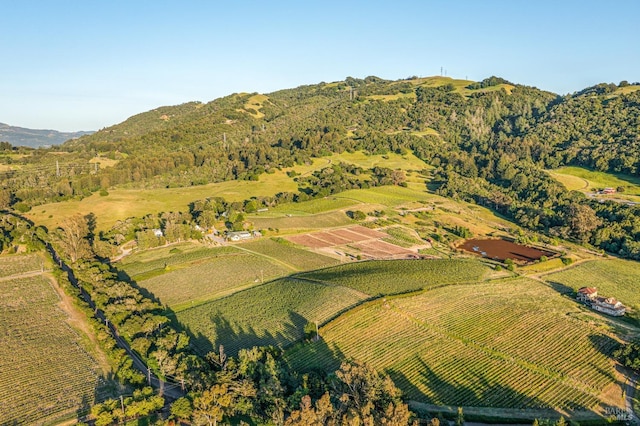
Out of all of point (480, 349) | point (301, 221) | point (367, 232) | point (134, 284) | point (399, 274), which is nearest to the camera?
point (480, 349)

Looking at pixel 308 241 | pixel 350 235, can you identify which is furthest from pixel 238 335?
pixel 350 235

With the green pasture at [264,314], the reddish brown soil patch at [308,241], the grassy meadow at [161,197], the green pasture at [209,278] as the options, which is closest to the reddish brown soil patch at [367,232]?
the reddish brown soil patch at [308,241]

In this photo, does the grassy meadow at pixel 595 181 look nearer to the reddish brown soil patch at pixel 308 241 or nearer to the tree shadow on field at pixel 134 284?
the reddish brown soil patch at pixel 308 241

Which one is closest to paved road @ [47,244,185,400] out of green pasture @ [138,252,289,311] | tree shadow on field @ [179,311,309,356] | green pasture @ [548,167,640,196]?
tree shadow on field @ [179,311,309,356]

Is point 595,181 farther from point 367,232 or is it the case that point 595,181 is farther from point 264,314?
point 264,314

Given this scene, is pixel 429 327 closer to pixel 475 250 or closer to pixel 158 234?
pixel 475 250

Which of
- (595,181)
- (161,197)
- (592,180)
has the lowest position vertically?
(161,197)

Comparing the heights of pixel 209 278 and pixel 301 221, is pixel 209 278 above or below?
below

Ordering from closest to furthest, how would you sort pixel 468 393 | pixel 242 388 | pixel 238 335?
pixel 242 388 < pixel 468 393 < pixel 238 335
